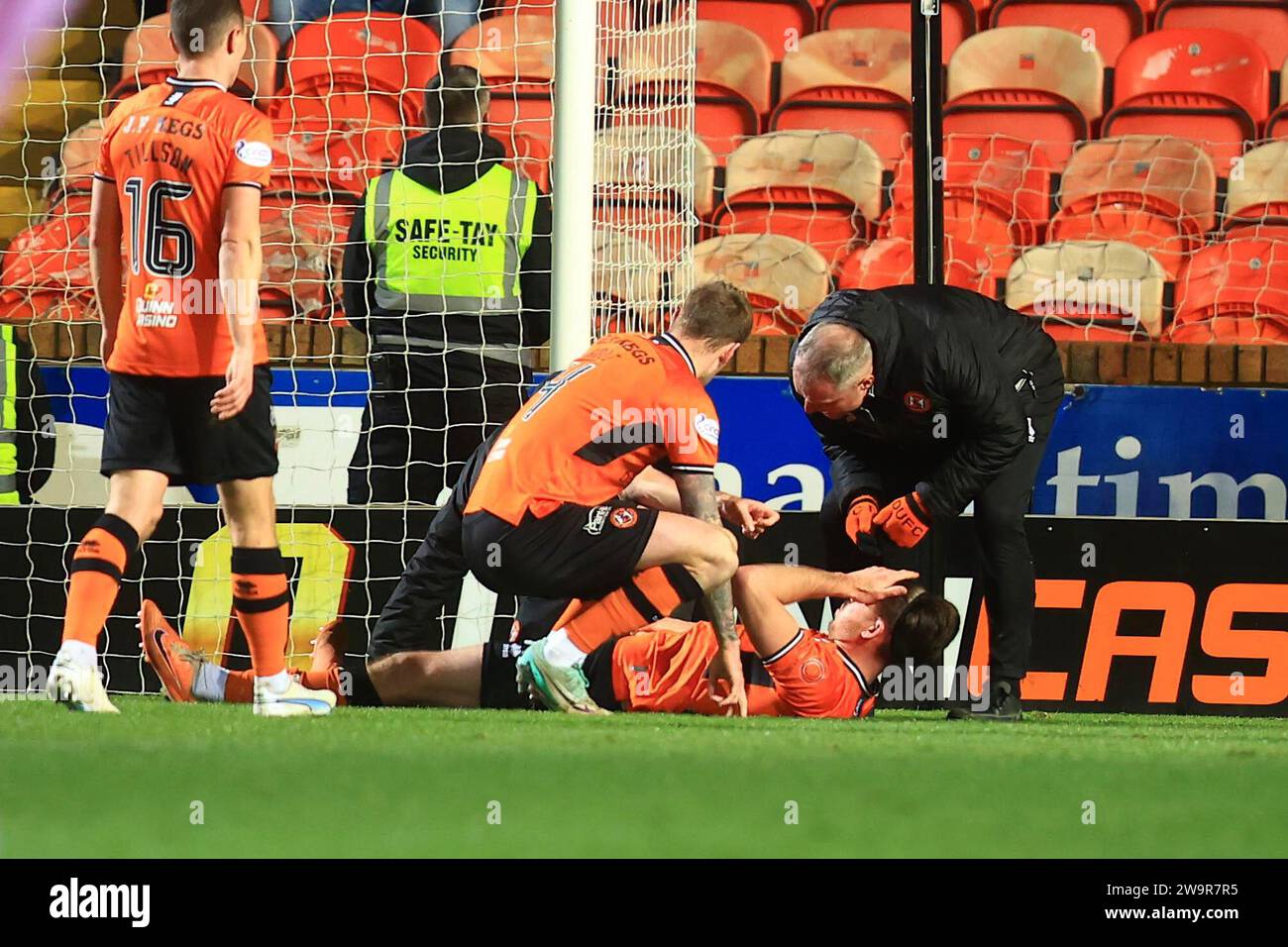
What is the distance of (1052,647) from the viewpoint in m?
5.70

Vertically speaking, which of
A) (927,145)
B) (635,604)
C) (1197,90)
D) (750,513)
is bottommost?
(635,604)

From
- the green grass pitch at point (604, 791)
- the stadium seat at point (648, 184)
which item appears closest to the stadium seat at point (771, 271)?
the stadium seat at point (648, 184)

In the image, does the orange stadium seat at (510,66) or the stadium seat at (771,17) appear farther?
the stadium seat at (771,17)

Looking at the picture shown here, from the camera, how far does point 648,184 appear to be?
21.5ft

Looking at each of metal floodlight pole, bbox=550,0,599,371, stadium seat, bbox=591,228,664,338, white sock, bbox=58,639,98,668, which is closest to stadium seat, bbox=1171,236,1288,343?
stadium seat, bbox=591,228,664,338

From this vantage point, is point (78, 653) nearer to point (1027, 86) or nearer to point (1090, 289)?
point (1090, 289)

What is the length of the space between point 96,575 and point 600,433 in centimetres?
135

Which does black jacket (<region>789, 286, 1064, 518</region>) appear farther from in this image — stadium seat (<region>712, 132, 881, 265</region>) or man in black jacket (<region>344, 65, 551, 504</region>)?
stadium seat (<region>712, 132, 881, 265</region>)

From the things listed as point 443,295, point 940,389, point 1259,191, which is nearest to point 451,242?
point 443,295

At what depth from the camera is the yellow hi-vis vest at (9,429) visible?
6.45 m

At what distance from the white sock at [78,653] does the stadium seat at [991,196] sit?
5.06 meters

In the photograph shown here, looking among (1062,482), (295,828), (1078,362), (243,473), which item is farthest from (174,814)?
(1078,362)

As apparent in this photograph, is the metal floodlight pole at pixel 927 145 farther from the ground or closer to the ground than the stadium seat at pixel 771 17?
closer to the ground

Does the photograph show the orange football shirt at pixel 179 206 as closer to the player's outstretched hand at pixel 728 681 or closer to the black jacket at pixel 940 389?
the player's outstretched hand at pixel 728 681
